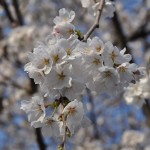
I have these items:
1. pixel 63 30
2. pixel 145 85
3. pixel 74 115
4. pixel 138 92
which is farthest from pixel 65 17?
pixel 138 92

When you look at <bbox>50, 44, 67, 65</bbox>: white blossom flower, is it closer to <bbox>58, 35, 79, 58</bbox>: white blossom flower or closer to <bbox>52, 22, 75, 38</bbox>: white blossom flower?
<bbox>58, 35, 79, 58</bbox>: white blossom flower

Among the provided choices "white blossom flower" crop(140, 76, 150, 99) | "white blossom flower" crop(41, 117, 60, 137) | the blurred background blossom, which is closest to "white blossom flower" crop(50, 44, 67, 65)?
"white blossom flower" crop(41, 117, 60, 137)

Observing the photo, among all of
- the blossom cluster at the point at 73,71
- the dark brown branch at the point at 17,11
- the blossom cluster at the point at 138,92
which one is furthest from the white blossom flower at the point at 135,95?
the dark brown branch at the point at 17,11

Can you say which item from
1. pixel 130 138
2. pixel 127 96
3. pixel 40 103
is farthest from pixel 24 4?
pixel 40 103

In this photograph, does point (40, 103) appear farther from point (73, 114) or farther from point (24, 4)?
point (24, 4)

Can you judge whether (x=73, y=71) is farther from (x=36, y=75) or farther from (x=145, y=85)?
(x=145, y=85)

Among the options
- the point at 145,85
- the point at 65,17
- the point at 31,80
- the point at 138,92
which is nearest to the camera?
the point at 65,17

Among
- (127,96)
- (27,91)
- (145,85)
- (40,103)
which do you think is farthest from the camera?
(27,91)
